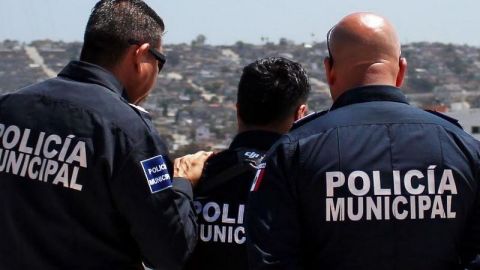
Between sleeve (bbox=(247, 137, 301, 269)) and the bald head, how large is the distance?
29cm

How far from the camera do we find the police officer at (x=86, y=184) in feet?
9.23

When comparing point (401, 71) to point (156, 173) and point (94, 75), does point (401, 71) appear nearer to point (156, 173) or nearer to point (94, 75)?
point (156, 173)

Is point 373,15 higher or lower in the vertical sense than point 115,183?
higher

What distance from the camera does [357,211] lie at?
8.07ft

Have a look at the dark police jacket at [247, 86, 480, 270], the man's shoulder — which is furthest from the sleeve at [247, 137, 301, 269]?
the man's shoulder

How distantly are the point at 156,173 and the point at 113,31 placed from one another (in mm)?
549

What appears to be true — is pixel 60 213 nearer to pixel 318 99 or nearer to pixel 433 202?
pixel 433 202

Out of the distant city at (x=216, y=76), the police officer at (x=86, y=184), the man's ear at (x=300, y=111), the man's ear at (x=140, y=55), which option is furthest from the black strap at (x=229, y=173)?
the distant city at (x=216, y=76)

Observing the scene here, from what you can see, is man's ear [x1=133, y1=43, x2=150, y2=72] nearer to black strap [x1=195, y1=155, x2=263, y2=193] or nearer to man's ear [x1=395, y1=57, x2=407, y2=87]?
black strap [x1=195, y1=155, x2=263, y2=193]

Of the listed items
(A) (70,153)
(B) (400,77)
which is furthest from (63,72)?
(B) (400,77)

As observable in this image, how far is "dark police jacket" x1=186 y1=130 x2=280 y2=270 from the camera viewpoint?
10.0 feet

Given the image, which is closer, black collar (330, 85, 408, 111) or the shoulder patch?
black collar (330, 85, 408, 111)

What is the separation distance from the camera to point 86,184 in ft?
9.26

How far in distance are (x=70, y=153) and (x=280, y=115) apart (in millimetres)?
775
